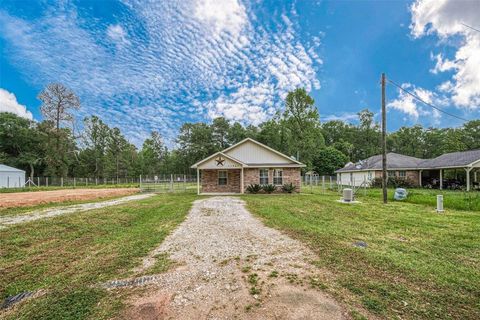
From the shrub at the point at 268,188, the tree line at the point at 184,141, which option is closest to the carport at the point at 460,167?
the shrub at the point at 268,188

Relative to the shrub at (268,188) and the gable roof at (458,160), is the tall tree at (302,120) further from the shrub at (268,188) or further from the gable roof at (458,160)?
the shrub at (268,188)

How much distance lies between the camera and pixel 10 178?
2903 centimetres

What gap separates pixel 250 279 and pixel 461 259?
410 cm

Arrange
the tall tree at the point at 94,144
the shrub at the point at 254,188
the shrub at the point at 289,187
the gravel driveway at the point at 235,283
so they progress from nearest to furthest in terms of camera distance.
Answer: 1. the gravel driveway at the point at 235,283
2. the shrub at the point at 254,188
3. the shrub at the point at 289,187
4. the tall tree at the point at 94,144

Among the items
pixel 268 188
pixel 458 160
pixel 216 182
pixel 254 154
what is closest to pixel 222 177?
pixel 216 182

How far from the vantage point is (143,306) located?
2.78 meters

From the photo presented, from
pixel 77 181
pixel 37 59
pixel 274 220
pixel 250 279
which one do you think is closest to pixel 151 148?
pixel 77 181

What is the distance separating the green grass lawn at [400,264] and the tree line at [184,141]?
28990 mm

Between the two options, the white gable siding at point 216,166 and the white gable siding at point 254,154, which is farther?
the white gable siding at point 254,154

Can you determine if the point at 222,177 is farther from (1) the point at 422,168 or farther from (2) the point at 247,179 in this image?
(1) the point at 422,168

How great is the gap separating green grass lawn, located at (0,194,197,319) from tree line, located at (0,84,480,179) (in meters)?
31.3

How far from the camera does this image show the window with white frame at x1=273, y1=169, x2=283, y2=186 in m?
19.3

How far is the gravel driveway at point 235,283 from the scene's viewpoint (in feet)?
8.68

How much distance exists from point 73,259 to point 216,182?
1474cm
